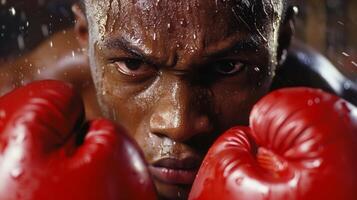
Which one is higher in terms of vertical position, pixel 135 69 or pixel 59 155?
pixel 59 155

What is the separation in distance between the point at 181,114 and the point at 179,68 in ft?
0.34

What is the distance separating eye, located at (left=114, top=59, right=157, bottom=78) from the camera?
5.03 feet

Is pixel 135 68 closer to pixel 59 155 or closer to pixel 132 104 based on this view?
pixel 132 104

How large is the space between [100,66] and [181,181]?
0.32 m

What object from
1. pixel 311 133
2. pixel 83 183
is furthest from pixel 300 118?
pixel 83 183

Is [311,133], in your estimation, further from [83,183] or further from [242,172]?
[83,183]

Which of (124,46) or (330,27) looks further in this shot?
(330,27)

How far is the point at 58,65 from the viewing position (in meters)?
2.25

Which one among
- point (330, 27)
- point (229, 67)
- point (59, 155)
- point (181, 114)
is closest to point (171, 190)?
point (181, 114)

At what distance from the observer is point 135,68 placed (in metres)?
1.56

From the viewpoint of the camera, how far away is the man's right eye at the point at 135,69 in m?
1.53

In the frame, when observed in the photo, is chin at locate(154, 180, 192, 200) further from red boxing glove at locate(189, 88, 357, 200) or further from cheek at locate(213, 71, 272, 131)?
red boxing glove at locate(189, 88, 357, 200)

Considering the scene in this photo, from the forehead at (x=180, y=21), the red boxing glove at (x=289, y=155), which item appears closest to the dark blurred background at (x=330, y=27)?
the forehead at (x=180, y=21)

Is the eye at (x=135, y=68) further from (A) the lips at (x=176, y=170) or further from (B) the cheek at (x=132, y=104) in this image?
(A) the lips at (x=176, y=170)
